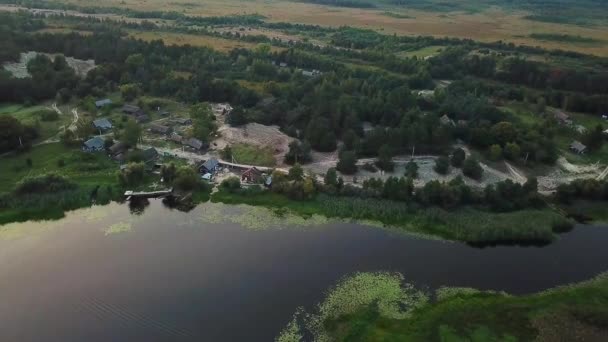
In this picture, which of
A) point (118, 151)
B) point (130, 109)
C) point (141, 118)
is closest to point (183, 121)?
point (141, 118)

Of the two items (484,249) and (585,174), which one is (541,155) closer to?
(585,174)

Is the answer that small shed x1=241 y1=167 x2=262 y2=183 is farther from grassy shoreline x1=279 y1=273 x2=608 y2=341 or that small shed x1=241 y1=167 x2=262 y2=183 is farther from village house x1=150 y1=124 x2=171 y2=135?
grassy shoreline x1=279 y1=273 x2=608 y2=341

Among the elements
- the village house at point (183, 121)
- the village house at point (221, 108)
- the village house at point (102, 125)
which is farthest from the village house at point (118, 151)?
the village house at point (221, 108)

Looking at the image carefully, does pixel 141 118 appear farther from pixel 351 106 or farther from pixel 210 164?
pixel 351 106

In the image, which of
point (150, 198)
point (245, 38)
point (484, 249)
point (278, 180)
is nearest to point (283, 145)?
point (278, 180)

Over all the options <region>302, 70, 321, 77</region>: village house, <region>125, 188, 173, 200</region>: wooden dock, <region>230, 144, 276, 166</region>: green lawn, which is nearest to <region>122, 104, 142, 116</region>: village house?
<region>230, 144, 276, 166</region>: green lawn
